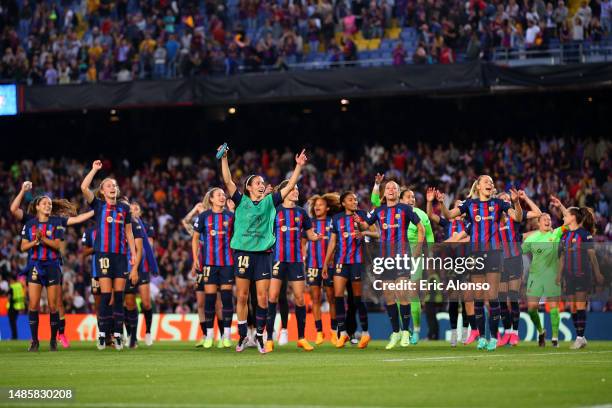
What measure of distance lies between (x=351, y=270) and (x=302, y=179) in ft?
50.0

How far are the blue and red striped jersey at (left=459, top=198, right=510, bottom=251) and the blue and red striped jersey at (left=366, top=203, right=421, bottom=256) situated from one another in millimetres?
844

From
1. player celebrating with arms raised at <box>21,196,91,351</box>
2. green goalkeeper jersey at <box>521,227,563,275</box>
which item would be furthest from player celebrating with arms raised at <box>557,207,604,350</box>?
player celebrating with arms raised at <box>21,196,91,351</box>

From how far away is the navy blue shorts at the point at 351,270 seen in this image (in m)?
19.7

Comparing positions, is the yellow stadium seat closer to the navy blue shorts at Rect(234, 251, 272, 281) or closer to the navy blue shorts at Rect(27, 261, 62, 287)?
the navy blue shorts at Rect(27, 261, 62, 287)

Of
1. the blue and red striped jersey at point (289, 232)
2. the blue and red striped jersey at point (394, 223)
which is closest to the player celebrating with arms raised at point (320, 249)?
the blue and red striped jersey at point (289, 232)

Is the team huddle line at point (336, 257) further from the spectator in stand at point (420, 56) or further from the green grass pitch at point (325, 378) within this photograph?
the spectator in stand at point (420, 56)

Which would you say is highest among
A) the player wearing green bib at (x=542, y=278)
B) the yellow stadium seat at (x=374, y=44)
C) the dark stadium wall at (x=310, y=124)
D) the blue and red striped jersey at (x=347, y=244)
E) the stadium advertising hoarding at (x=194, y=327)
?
the yellow stadium seat at (x=374, y=44)

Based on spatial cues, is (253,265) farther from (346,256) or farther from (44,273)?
(44,273)

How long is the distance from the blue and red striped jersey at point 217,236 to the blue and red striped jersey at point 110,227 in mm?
1419

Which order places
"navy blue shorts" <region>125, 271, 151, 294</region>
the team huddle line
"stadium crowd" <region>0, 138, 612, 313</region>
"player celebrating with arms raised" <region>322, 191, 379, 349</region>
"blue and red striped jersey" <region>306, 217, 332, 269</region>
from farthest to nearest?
"stadium crowd" <region>0, 138, 612, 313</region> < "blue and red striped jersey" <region>306, 217, 332, 269</region> < "navy blue shorts" <region>125, 271, 151, 294</region> < "player celebrating with arms raised" <region>322, 191, 379, 349</region> < the team huddle line

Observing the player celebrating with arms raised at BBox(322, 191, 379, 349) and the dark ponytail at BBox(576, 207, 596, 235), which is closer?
the dark ponytail at BBox(576, 207, 596, 235)

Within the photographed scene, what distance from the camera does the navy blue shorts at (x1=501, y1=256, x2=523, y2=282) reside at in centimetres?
1853

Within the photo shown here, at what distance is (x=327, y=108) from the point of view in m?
37.4

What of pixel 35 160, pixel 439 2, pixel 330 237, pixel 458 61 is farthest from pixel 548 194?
pixel 35 160
